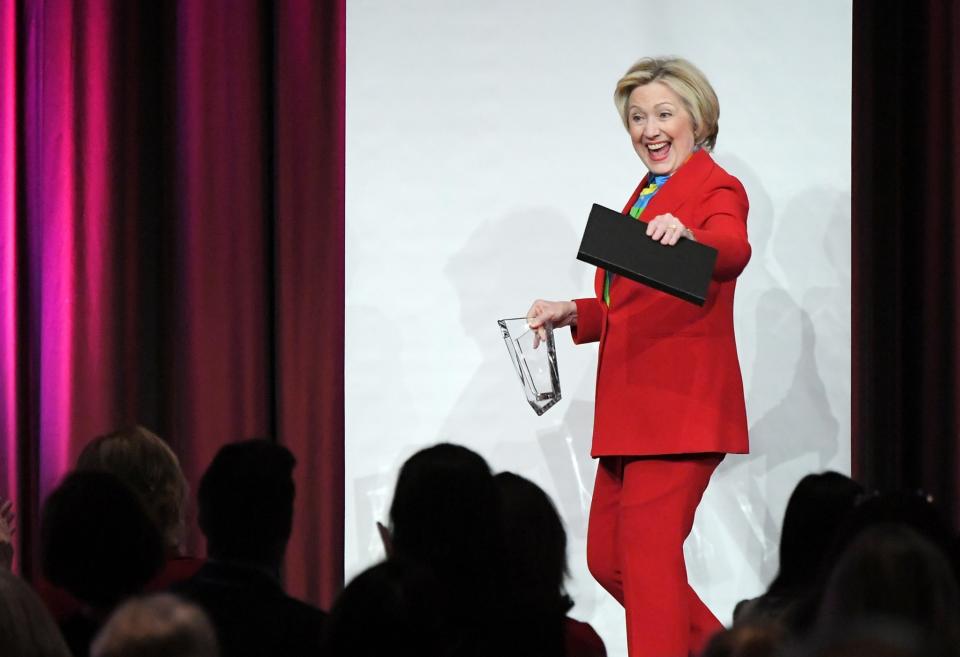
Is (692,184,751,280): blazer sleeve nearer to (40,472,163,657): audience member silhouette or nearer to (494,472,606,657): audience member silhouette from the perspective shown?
(494,472,606,657): audience member silhouette

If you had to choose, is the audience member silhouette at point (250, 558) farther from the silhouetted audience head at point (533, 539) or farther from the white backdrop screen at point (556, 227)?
the white backdrop screen at point (556, 227)

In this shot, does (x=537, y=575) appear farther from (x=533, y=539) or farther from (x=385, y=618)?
(x=385, y=618)

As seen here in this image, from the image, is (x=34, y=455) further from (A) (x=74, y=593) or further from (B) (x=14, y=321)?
(A) (x=74, y=593)

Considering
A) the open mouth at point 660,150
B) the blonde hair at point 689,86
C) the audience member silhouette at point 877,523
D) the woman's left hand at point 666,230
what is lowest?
the audience member silhouette at point 877,523

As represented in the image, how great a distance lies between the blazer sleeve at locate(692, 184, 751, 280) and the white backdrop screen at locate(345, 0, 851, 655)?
92 centimetres

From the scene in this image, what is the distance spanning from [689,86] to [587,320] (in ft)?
1.90

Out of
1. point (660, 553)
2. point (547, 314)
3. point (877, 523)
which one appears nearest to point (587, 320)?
point (547, 314)

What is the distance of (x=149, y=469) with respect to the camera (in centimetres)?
241

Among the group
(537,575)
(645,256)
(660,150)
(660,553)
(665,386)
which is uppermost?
(660,150)

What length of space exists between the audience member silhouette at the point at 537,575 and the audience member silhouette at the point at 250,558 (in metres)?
0.28

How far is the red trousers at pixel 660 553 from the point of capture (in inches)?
114

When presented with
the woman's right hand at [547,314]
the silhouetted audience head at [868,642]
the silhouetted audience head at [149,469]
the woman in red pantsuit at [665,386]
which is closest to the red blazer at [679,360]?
the woman in red pantsuit at [665,386]

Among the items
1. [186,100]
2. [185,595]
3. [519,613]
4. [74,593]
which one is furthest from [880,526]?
[186,100]

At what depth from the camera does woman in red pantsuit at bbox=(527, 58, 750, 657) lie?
2.93 metres
